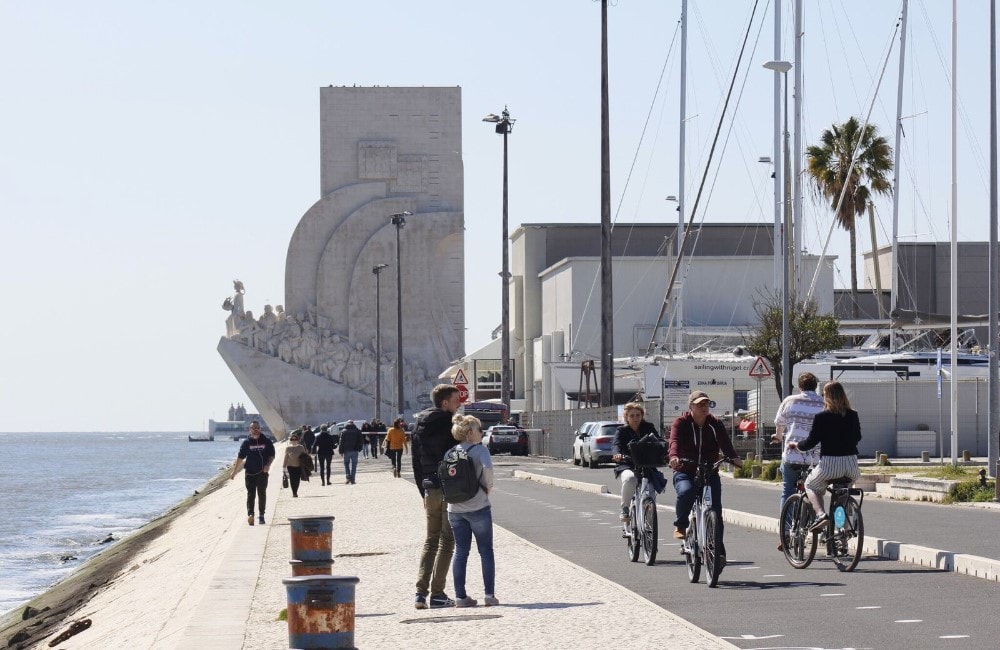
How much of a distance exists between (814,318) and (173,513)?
1982cm

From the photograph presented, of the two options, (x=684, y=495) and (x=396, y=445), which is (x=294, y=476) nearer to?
(x=396, y=445)

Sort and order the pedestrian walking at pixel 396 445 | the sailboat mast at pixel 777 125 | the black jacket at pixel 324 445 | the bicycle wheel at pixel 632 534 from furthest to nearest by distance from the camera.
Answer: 1. the sailboat mast at pixel 777 125
2. the pedestrian walking at pixel 396 445
3. the black jacket at pixel 324 445
4. the bicycle wheel at pixel 632 534

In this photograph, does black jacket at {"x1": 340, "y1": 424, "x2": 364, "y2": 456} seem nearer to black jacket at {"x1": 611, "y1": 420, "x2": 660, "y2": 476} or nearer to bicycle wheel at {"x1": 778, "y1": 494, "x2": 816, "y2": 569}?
black jacket at {"x1": 611, "y1": 420, "x2": 660, "y2": 476}

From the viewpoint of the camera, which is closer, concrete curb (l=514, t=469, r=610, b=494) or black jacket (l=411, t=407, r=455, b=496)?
black jacket (l=411, t=407, r=455, b=496)

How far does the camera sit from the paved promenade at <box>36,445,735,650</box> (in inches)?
403

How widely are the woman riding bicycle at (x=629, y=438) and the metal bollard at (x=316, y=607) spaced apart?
6.53 meters

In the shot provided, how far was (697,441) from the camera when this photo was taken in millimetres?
13570

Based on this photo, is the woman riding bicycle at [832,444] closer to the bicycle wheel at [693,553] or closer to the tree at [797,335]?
the bicycle wheel at [693,553]

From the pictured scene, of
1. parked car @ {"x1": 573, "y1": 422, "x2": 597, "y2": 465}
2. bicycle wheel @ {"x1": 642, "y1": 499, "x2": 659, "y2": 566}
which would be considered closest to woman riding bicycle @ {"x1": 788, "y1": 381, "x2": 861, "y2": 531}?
bicycle wheel @ {"x1": 642, "y1": 499, "x2": 659, "y2": 566}

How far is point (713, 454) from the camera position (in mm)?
13477

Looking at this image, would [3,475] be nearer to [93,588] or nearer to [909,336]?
[909,336]

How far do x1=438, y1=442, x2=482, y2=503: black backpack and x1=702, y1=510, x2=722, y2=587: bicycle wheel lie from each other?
7.07 ft

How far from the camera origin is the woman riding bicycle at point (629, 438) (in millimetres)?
14953

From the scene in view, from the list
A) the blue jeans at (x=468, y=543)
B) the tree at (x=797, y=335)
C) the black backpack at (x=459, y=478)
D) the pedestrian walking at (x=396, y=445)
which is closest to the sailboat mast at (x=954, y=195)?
the tree at (x=797, y=335)
